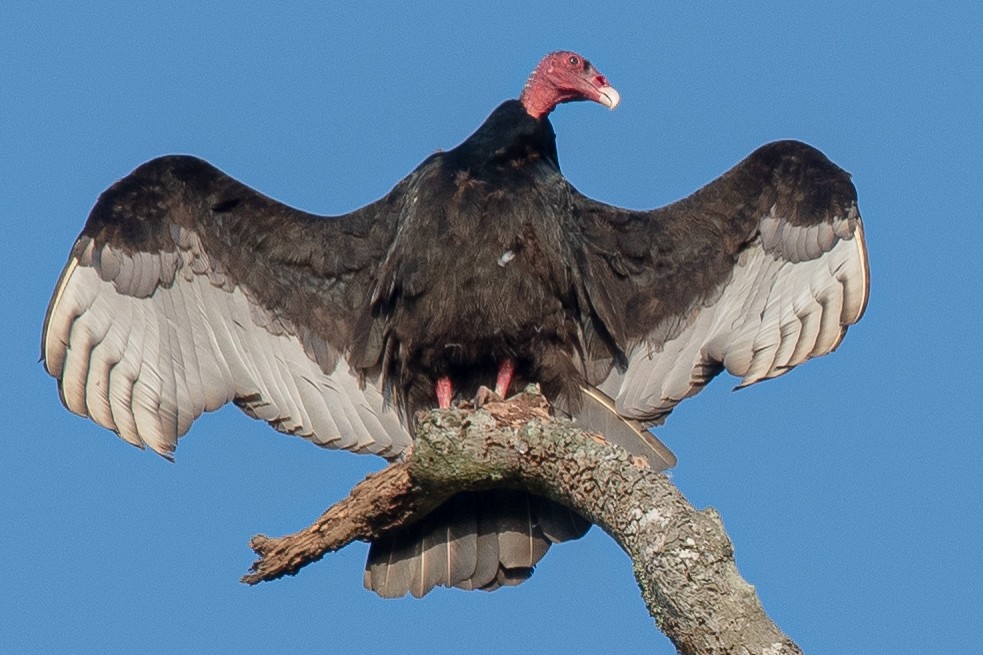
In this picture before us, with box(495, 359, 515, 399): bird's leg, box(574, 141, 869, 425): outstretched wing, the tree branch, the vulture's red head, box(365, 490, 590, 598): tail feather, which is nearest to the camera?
the tree branch

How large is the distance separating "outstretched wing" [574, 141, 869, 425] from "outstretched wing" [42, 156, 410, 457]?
3.09ft

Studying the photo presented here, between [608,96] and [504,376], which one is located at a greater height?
[608,96]

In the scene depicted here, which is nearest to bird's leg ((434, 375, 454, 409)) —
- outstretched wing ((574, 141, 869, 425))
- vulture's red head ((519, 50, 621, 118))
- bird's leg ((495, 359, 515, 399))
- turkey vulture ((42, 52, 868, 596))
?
turkey vulture ((42, 52, 868, 596))

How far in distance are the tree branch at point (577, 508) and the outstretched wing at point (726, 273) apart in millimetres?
824

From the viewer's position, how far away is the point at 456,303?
6.38 metres

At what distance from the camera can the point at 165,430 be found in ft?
20.7

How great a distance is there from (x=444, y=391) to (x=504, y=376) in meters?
0.26

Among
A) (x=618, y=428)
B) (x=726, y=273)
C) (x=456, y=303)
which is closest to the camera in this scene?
(x=456, y=303)

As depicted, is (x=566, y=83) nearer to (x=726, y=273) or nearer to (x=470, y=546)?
(x=726, y=273)

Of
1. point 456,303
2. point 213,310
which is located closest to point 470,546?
point 456,303

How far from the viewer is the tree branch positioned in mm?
4680

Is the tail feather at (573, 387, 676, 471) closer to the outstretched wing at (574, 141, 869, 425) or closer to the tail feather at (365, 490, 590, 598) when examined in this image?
the outstretched wing at (574, 141, 869, 425)

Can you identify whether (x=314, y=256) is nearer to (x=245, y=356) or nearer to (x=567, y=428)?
(x=245, y=356)

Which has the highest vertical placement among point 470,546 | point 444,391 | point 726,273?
point 726,273
